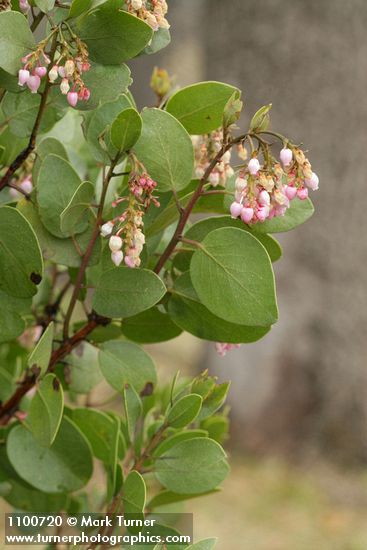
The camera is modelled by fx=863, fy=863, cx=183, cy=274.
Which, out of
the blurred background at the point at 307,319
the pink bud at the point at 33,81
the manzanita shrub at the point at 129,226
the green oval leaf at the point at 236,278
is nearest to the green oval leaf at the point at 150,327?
the manzanita shrub at the point at 129,226

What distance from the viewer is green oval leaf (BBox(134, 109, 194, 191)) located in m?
0.62

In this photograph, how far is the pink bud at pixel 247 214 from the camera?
0.61 meters

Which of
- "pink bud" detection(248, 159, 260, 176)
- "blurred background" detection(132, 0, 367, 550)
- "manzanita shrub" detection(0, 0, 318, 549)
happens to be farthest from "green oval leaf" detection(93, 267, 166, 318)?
"blurred background" detection(132, 0, 367, 550)

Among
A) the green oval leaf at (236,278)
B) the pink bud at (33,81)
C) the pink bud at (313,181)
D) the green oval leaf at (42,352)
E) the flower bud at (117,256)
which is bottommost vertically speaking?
the green oval leaf at (42,352)

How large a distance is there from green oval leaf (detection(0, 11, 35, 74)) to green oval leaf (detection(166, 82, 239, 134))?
124mm

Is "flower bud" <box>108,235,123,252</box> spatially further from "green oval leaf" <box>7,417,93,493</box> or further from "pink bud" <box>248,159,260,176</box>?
"green oval leaf" <box>7,417,93,493</box>

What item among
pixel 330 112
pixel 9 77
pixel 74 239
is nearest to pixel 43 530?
pixel 74 239

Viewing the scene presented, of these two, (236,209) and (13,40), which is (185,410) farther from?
(13,40)

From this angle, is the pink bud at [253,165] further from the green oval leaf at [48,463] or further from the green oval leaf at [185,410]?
the green oval leaf at [48,463]

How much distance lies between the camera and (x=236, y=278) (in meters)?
0.62

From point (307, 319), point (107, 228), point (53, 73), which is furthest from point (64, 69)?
point (307, 319)

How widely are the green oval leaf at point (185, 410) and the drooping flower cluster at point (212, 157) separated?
17 centimetres

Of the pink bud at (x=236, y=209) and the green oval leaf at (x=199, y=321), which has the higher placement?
the pink bud at (x=236, y=209)

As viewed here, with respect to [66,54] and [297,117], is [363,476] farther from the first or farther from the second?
[66,54]
